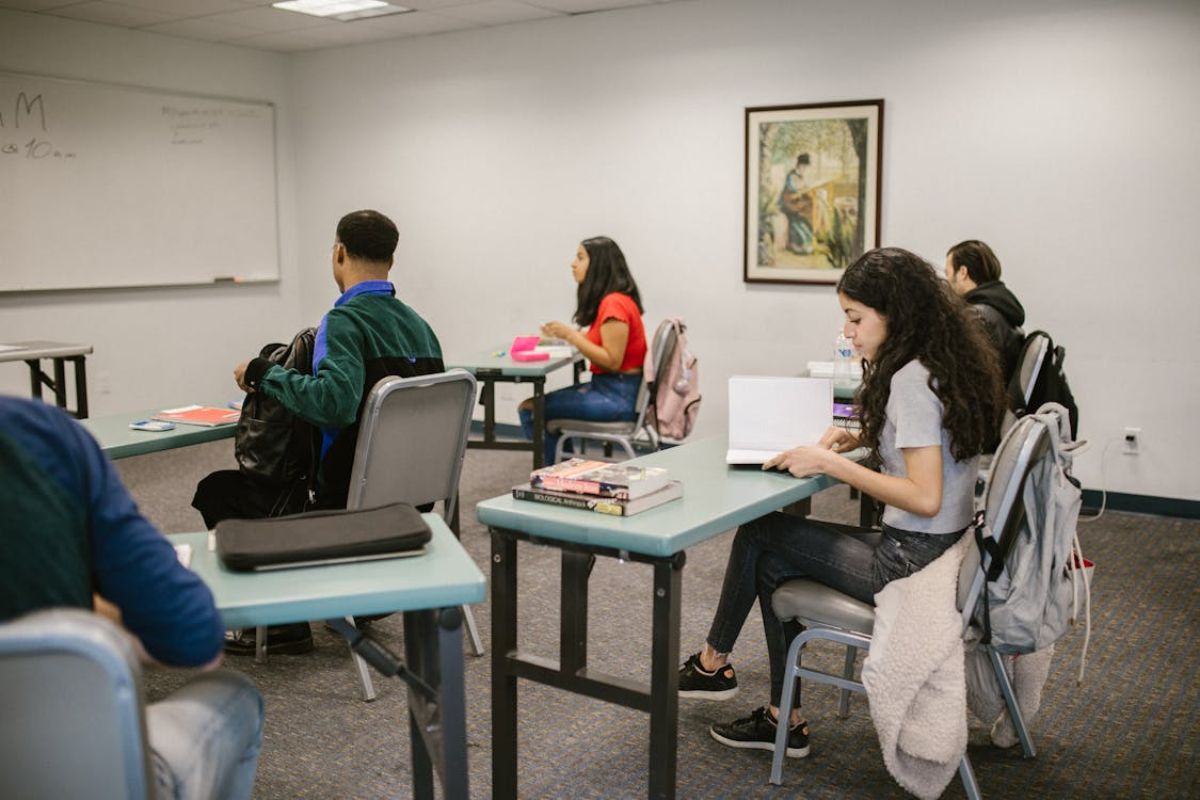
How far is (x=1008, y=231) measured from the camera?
4.88m

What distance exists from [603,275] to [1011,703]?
262cm

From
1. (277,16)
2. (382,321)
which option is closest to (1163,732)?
(382,321)

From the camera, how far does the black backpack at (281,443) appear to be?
285cm

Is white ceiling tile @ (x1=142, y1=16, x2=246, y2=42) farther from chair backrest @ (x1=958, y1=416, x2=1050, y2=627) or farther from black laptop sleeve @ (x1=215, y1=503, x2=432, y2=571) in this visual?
chair backrest @ (x1=958, y1=416, x2=1050, y2=627)

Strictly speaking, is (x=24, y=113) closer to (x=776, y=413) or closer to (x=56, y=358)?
(x=56, y=358)

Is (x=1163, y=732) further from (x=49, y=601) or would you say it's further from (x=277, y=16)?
(x=277, y=16)

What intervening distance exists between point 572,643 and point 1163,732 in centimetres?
155

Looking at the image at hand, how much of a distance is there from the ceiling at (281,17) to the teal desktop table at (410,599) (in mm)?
4519

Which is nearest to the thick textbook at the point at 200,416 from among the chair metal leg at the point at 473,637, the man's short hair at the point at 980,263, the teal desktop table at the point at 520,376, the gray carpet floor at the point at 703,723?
the gray carpet floor at the point at 703,723

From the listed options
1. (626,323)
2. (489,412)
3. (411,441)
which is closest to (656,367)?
(626,323)

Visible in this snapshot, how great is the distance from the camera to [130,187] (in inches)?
243

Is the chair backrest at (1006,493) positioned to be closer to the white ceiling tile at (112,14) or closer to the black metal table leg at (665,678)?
the black metal table leg at (665,678)

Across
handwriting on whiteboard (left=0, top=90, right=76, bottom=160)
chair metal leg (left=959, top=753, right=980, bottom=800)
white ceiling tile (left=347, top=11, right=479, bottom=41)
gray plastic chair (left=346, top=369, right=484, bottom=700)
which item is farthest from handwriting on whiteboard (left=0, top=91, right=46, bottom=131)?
chair metal leg (left=959, top=753, right=980, bottom=800)

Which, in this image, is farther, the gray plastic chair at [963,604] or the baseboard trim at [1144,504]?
the baseboard trim at [1144,504]
